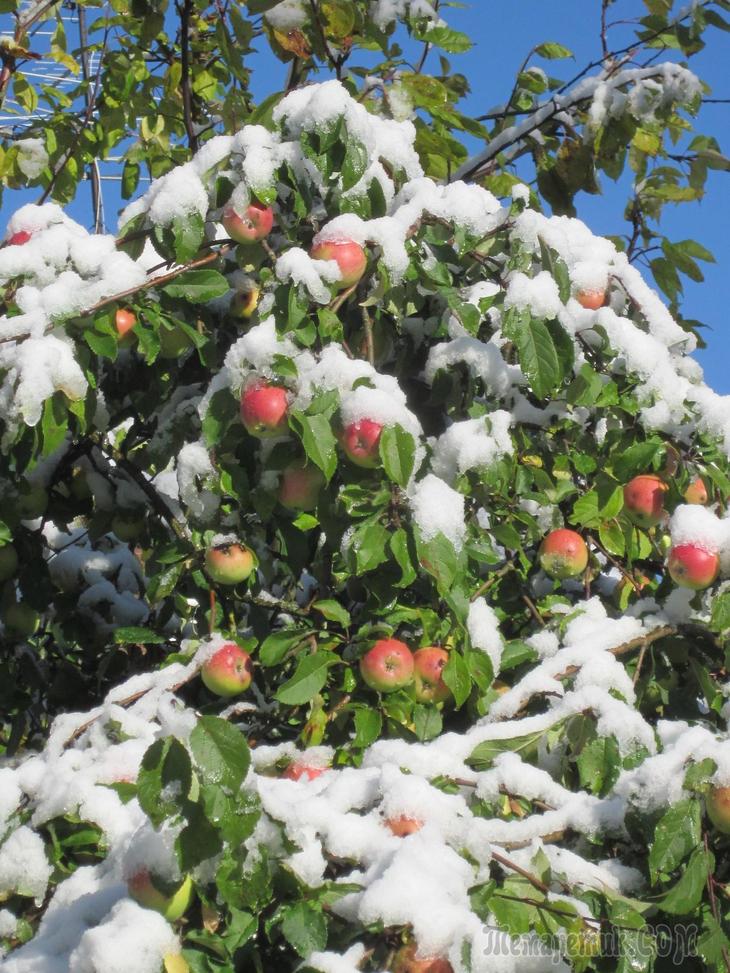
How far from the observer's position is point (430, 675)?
1.86 m

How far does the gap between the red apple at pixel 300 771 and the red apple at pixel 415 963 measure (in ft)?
1.66

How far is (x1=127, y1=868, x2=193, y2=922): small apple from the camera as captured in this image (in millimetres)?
→ 1118

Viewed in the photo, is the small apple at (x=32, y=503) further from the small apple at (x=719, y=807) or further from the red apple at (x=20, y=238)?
the small apple at (x=719, y=807)

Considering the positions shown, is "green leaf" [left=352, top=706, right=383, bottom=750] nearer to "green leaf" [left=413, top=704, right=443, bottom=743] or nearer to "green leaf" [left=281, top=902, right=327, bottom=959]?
"green leaf" [left=413, top=704, right=443, bottom=743]

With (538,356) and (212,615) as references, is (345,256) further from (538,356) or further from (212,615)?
(212,615)

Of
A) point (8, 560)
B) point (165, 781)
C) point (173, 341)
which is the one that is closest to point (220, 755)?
point (165, 781)

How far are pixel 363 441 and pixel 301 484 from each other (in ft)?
0.61

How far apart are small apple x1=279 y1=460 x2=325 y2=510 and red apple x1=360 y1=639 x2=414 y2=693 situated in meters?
0.27

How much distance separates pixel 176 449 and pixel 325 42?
964mm

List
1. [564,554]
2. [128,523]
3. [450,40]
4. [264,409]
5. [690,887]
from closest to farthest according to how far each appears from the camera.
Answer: [690,887], [264,409], [564,554], [128,523], [450,40]

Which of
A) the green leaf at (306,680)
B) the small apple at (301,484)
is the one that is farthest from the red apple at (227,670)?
the small apple at (301,484)

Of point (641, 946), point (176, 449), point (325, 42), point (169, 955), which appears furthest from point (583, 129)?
point (169, 955)

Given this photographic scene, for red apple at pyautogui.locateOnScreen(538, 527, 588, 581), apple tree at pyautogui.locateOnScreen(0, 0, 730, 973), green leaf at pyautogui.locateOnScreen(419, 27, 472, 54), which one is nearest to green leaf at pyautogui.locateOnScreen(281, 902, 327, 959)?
apple tree at pyautogui.locateOnScreen(0, 0, 730, 973)

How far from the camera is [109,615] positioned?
239cm
